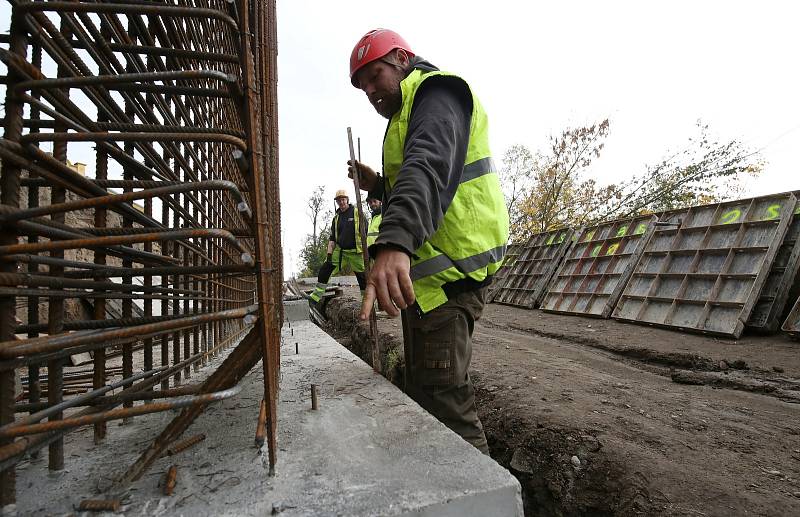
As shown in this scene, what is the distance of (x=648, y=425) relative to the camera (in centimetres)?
260

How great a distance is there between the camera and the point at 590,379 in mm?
3688

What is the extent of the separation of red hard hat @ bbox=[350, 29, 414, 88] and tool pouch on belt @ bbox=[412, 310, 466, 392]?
124 cm

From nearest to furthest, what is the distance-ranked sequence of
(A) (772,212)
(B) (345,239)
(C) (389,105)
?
(C) (389,105)
(A) (772,212)
(B) (345,239)

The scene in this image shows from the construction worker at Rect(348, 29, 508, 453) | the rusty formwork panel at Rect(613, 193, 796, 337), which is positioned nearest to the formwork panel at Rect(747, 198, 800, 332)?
the rusty formwork panel at Rect(613, 193, 796, 337)

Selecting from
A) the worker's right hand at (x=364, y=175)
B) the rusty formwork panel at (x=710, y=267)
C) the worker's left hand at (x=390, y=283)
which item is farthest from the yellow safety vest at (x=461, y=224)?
the rusty formwork panel at (x=710, y=267)

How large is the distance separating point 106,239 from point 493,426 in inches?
105

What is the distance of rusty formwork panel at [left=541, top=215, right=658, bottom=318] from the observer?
7559 millimetres

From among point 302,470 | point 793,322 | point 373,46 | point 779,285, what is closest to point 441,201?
point 373,46

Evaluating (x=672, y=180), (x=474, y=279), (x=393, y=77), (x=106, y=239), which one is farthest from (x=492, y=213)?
(x=672, y=180)

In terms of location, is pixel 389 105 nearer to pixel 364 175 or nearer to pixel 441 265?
pixel 364 175

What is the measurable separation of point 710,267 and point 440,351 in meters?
5.98

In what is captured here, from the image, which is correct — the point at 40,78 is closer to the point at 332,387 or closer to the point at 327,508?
the point at 327,508

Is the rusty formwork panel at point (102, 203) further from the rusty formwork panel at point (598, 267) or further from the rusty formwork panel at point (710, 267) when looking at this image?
the rusty formwork panel at point (598, 267)

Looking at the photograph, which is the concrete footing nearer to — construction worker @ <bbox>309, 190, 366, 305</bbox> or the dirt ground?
the dirt ground
